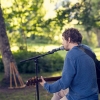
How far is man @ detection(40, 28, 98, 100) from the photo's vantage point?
3084 millimetres

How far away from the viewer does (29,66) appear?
1277 cm

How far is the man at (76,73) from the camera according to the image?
3.08 m

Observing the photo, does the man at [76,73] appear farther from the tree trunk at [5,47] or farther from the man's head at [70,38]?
the tree trunk at [5,47]

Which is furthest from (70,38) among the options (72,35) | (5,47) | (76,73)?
(5,47)

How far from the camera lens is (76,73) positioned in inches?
122

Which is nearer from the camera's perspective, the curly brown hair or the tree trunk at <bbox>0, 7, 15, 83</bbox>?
the curly brown hair

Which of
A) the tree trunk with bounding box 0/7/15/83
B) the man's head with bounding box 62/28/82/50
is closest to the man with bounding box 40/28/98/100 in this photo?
the man's head with bounding box 62/28/82/50

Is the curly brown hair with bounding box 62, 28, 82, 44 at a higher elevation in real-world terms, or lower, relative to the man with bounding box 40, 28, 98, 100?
higher

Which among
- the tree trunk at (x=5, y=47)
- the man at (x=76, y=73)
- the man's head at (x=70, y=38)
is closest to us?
the man at (x=76, y=73)

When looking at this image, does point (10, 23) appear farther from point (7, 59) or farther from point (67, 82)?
point (67, 82)

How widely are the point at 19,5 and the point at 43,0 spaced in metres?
2.02

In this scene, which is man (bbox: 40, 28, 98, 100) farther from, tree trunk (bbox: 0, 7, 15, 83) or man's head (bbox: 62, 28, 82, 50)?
tree trunk (bbox: 0, 7, 15, 83)

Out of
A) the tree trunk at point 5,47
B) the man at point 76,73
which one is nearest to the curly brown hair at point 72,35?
the man at point 76,73

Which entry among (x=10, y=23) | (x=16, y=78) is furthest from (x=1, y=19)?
(x=10, y=23)
